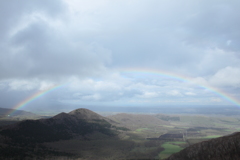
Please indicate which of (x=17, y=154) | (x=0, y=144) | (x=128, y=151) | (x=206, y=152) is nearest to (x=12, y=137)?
(x=0, y=144)

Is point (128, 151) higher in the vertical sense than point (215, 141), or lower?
lower

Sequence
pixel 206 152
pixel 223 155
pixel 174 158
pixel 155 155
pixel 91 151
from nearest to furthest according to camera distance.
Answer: pixel 223 155 → pixel 206 152 → pixel 174 158 → pixel 155 155 → pixel 91 151

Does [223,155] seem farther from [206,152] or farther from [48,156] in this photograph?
[48,156]

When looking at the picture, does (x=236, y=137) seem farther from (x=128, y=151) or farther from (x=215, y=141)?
(x=128, y=151)

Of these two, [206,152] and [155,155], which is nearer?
[206,152]

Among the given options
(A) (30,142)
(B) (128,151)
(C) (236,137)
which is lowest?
(B) (128,151)

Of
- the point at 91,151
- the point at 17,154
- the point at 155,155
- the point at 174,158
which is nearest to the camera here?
the point at 174,158
